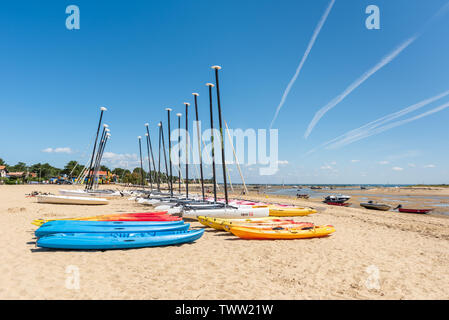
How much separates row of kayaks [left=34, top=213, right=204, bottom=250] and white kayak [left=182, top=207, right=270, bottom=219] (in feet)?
11.6

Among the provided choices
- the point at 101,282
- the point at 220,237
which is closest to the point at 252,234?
the point at 220,237

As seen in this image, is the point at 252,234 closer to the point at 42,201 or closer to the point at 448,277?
the point at 448,277

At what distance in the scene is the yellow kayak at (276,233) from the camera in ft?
33.2

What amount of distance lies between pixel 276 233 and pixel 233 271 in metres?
4.12

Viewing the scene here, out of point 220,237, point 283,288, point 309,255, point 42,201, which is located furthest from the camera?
point 42,201

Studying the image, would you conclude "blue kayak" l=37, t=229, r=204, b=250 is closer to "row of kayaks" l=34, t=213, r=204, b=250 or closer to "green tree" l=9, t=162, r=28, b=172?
"row of kayaks" l=34, t=213, r=204, b=250

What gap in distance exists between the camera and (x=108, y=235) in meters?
8.83

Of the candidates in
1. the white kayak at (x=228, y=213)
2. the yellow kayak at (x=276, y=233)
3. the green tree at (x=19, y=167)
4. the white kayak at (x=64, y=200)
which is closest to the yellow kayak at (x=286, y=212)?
the white kayak at (x=228, y=213)

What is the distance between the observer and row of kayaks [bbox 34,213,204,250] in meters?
7.93

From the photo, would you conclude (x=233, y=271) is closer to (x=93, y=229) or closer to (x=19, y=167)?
(x=93, y=229)

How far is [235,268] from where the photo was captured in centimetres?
696

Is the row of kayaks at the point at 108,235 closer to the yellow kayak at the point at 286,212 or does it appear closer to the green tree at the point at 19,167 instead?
the yellow kayak at the point at 286,212

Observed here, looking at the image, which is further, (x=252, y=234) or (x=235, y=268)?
(x=252, y=234)

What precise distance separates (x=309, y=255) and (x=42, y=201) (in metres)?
24.5
